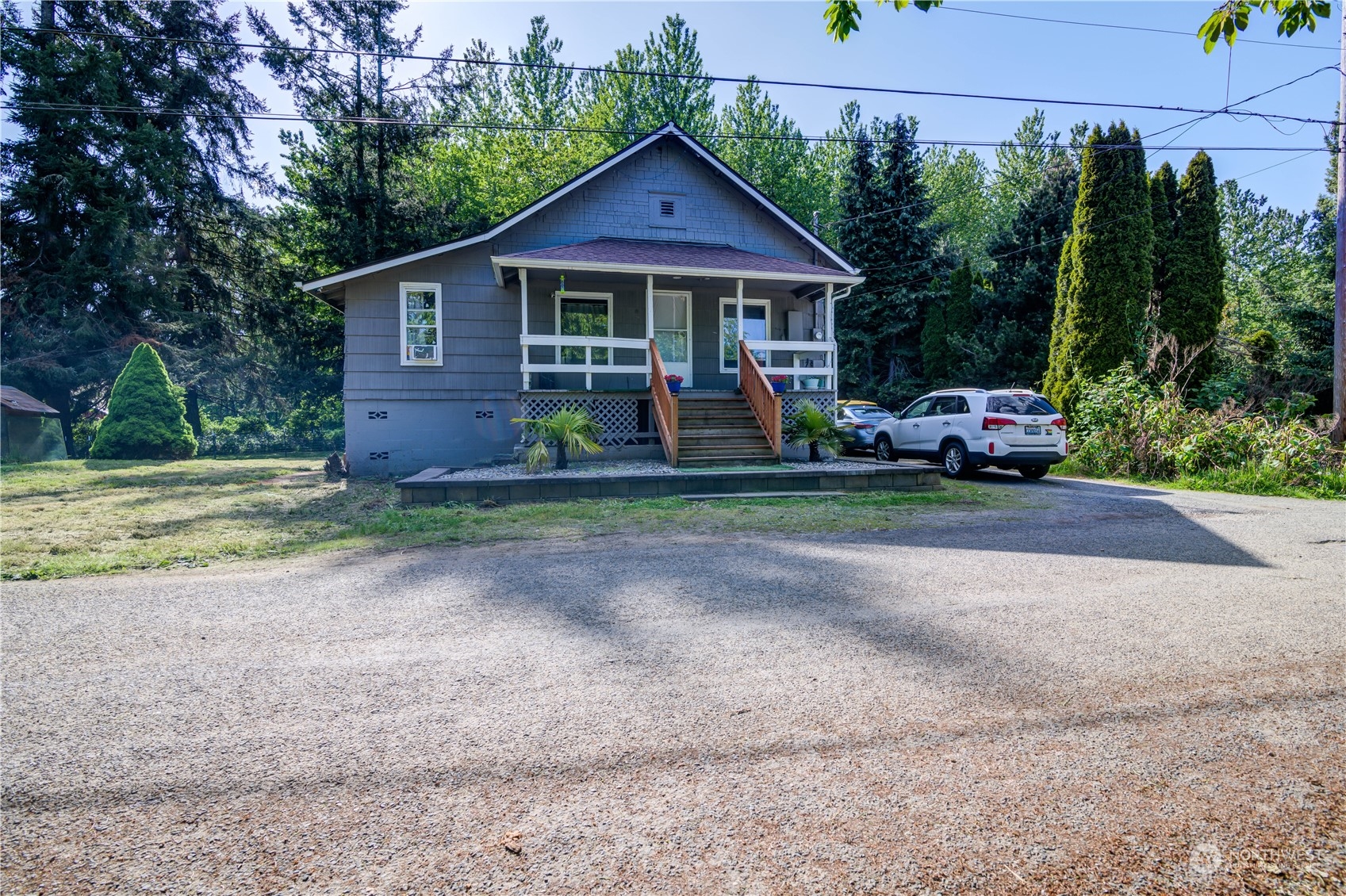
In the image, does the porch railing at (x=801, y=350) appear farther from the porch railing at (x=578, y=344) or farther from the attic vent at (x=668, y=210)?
the attic vent at (x=668, y=210)

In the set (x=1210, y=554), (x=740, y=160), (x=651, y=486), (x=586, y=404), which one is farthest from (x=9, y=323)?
(x=740, y=160)

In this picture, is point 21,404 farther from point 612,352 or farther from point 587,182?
point 612,352

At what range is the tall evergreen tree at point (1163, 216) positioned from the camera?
1827cm

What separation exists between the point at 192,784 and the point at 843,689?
2.63 metres

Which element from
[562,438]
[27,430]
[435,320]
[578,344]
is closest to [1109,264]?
[578,344]

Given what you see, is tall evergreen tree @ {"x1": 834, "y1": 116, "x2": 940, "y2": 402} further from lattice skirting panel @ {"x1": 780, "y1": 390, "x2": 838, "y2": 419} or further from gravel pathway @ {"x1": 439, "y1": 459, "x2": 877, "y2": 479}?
gravel pathway @ {"x1": 439, "y1": 459, "x2": 877, "y2": 479}

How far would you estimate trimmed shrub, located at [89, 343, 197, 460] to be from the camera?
718 inches

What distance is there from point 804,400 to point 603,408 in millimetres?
4244

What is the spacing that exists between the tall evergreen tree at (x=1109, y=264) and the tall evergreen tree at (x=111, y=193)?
80.1ft

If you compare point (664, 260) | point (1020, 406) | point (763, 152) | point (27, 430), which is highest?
point (763, 152)

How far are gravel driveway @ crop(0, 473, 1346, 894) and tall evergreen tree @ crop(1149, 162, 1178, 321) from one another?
17.1m

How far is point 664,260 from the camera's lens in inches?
535

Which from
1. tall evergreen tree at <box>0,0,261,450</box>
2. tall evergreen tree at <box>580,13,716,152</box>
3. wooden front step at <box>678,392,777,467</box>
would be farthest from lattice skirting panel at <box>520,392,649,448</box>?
tall evergreen tree at <box>580,13,716,152</box>

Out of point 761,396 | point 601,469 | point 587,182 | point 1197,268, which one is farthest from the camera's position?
point 1197,268
